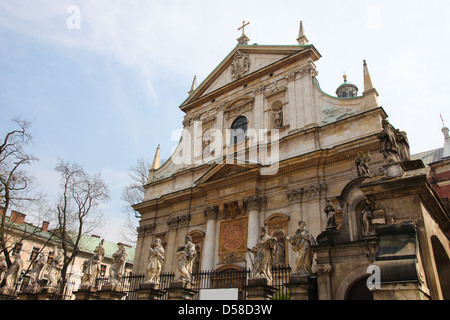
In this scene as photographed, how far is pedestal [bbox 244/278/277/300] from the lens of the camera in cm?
892

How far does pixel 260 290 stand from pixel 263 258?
3.16 feet

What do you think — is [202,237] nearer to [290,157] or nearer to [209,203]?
[209,203]

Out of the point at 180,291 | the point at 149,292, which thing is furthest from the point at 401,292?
the point at 149,292

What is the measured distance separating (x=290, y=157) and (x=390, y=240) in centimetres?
1108

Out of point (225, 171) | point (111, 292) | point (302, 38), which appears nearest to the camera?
point (111, 292)

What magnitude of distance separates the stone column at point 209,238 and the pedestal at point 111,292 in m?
4.65

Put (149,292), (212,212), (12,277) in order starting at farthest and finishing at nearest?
(212,212)
(12,277)
(149,292)

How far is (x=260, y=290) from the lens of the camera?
8.97 metres

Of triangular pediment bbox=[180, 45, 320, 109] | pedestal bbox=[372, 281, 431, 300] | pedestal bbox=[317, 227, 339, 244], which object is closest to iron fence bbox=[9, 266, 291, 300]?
pedestal bbox=[317, 227, 339, 244]

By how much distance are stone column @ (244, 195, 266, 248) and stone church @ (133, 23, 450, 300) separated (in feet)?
0.16

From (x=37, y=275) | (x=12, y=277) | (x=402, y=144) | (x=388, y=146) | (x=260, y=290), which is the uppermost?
(x=402, y=144)

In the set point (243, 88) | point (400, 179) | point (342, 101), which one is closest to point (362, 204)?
point (400, 179)

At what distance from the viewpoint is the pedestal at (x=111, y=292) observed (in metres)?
13.1

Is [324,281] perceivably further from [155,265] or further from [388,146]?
[155,265]
